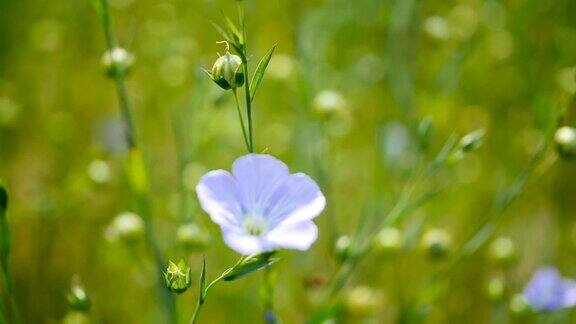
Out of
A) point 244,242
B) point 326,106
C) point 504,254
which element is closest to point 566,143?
point 504,254

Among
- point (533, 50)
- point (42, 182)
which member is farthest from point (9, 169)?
point (533, 50)

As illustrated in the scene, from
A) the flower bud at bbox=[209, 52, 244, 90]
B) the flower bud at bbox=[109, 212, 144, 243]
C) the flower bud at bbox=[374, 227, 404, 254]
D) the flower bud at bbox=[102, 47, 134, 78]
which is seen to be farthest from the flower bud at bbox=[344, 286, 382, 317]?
the flower bud at bbox=[209, 52, 244, 90]

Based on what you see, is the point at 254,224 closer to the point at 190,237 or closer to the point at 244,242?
the point at 244,242

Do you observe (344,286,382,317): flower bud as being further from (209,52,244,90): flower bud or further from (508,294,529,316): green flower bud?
(209,52,244,90): flower bud

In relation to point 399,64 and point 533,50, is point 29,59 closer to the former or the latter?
point 399,64

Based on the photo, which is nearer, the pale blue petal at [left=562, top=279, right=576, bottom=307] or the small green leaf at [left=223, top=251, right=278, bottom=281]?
the small green leaf at [left=223, top=251, right=278, bottom=281]

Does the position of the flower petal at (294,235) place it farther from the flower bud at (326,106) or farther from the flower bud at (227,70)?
the flower bud at (326,106)
